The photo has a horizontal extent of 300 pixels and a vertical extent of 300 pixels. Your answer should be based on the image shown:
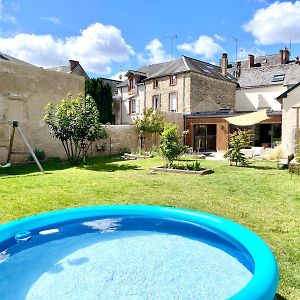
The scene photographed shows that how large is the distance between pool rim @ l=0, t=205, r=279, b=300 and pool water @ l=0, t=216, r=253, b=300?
13 centimetres

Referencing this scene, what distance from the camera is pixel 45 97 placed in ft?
63.4

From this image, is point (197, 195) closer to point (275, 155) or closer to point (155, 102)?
point (275, 155)

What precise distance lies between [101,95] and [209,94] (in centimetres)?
1272

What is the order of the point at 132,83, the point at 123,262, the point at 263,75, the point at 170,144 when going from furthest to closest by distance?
the point at 132,83
the point at 263,75
the point at 170,144
the point at 123,262

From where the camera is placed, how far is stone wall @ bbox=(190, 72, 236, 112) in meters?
33.2

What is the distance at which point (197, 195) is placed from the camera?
9.46 m

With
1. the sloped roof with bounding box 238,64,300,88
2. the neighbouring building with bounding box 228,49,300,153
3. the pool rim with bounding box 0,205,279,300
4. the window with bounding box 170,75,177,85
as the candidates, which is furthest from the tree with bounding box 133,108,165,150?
the pool rim with bounding box 0,205,279,300

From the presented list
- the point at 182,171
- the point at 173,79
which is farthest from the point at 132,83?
the point at 182,171

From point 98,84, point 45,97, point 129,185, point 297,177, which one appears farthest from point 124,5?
point 98,84

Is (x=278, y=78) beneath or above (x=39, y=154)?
above

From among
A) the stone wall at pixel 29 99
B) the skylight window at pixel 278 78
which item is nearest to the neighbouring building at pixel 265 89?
the skylight window at pixel 278 78

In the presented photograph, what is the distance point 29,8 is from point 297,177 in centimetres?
1435

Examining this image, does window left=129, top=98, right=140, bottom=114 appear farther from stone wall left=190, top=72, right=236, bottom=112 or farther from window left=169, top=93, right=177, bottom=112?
stone wall left=190, top=72, right=236, bottom=112

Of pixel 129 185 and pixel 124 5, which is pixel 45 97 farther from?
pixel 129 185
